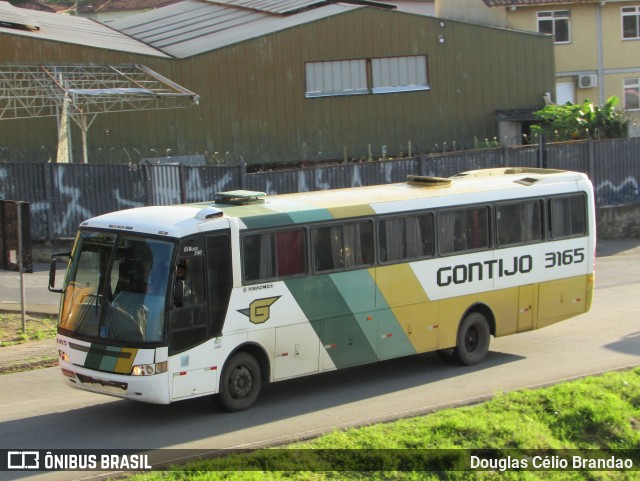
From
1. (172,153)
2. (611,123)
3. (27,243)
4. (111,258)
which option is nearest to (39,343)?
(27,243)

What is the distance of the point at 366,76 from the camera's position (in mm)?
36469

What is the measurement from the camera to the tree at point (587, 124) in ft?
103

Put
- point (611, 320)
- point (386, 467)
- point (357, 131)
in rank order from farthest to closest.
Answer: point (357, 131), point (611, 320), point (386, 467)

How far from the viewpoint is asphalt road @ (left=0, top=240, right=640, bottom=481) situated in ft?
35.2

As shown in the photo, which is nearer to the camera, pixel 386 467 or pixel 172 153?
pixel 386 467

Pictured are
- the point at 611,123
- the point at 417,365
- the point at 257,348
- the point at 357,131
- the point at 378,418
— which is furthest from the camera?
the point at 357,131

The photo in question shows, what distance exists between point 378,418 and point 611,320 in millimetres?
7993

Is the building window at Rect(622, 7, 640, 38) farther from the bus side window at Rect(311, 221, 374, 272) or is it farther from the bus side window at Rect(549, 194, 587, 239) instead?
the bus side window at Rect(311, 221, 374, 272)

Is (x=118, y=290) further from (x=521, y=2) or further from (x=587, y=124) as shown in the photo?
(x=521, y=2)

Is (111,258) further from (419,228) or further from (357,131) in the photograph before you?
(357,131)

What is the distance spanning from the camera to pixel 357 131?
1431 inches

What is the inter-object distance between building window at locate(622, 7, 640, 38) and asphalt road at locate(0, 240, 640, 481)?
32.1m

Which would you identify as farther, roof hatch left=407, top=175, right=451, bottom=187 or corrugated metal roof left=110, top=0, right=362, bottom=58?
corrugated metal roof left=110, top=0, right=362, bottom=58

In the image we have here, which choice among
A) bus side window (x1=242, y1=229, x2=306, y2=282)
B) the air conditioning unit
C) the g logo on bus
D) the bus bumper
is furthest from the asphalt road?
the air conditioning unit
